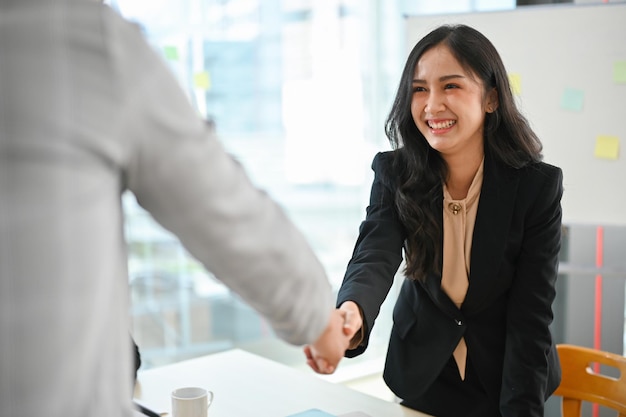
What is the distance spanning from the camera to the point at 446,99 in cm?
189

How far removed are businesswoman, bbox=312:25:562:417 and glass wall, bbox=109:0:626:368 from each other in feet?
4.56

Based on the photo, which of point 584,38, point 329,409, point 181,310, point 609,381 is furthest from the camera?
point 181,310

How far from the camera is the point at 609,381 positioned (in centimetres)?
190

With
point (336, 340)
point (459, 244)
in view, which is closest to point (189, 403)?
point (336, 340)

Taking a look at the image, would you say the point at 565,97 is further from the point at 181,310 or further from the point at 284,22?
the point at 181,310

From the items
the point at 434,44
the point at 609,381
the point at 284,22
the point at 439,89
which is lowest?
the point at 609,381

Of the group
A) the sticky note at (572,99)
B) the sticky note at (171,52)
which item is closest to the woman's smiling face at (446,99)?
the sticky note at (572,99)

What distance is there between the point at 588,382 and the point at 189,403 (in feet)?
3.63

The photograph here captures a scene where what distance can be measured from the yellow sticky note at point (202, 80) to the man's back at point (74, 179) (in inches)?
113

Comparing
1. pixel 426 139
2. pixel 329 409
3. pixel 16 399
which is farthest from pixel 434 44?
pixel 16 399

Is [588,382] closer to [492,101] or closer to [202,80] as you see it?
[492,101]

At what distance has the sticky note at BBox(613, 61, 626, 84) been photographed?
9.60ft

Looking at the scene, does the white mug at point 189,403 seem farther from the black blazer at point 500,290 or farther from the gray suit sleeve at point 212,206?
the gray suit sleeve at point 212,206

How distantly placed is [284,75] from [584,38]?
152 centimetres
